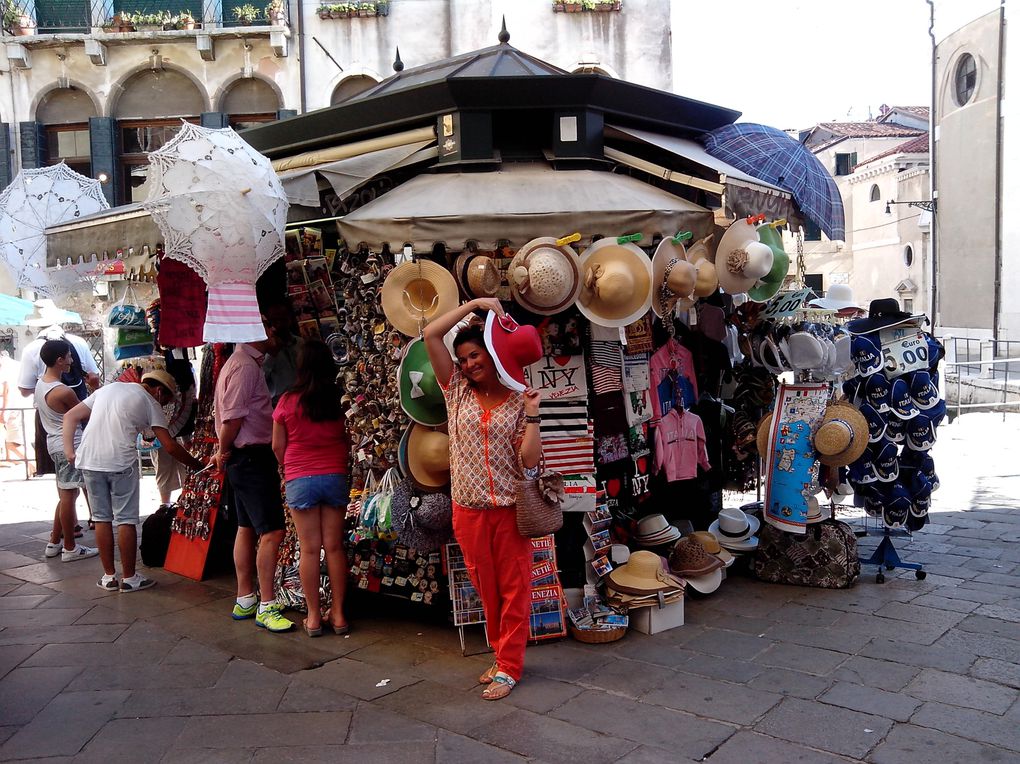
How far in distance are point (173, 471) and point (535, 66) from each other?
448cm

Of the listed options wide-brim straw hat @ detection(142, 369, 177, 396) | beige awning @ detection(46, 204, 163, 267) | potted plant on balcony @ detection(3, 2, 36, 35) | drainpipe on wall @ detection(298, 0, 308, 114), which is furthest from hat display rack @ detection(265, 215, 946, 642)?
potted plant on balcony @ detection(3, 2, 36, 35)

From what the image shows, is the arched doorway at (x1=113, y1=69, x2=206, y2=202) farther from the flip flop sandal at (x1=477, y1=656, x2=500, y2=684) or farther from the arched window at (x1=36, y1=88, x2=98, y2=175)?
the flip flop sandal at (x1=477, y1=656, x2=500, y2=684)

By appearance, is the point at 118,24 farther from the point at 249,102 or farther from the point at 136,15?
the point at 249,102

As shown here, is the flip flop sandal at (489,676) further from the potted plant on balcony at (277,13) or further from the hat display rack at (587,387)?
the potted plant on balcony at (277,13)

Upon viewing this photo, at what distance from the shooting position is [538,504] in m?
4.16

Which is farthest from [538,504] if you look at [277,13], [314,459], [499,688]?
[277,13]

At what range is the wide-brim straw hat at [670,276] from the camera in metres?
5.11

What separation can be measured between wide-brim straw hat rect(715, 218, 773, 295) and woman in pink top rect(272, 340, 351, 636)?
2.52m

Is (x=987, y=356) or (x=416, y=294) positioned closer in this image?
(x=416, y=294)

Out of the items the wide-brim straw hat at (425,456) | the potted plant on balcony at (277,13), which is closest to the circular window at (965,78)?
the potted plant on balcony at (277,13)

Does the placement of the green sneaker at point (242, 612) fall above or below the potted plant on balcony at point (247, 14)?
below

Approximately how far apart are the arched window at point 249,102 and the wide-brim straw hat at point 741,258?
1273 cm

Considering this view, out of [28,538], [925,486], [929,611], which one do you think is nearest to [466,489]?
[929,611]

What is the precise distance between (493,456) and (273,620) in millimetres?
2064
